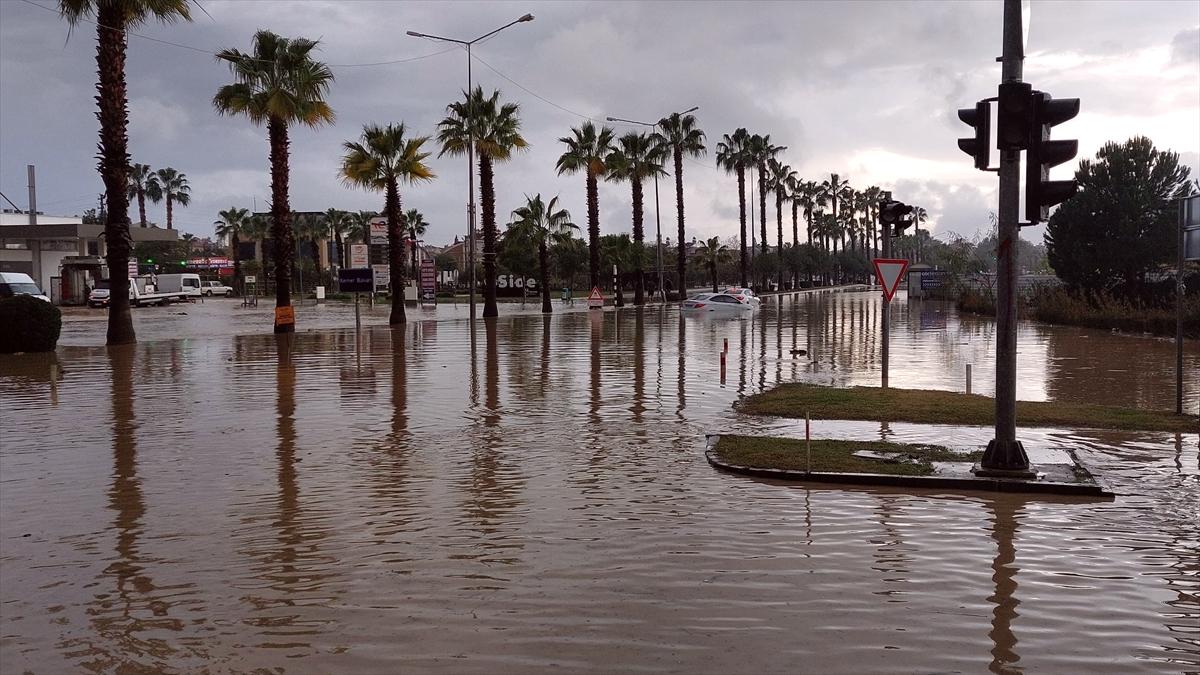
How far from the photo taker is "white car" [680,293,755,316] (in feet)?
179

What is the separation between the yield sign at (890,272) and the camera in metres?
18.0

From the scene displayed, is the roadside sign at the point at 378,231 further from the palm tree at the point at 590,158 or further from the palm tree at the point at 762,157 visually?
the palm tree at the point at 762,157

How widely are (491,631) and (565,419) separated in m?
9.26

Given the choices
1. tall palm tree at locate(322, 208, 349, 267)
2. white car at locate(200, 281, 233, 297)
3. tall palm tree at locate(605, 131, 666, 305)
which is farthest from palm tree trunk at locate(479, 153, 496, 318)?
tall palm tree at locate(322, 208, 349, 267)

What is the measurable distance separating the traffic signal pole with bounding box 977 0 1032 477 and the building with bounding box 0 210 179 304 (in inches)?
2533

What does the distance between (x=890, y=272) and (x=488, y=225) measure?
34056 millimetres

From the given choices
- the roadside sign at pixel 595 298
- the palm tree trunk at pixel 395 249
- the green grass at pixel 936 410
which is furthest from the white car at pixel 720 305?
the green grass at pixel 936 410

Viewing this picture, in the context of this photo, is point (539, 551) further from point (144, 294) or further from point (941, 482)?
point (144, 294)

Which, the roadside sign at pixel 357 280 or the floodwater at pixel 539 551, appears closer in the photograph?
the floodwater at pixel 539 551

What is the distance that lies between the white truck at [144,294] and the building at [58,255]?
292 centimetres

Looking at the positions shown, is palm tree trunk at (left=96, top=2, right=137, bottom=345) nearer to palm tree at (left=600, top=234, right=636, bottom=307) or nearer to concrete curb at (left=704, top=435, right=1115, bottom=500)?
concrete curb at (left=704, top=435, right=1115, bottom=500)

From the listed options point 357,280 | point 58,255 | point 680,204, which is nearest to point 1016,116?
point 357,280

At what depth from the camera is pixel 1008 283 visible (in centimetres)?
1030

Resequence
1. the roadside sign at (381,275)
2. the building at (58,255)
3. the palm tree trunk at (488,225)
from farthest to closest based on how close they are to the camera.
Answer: the building at (58,255)
the palm tree trunk at (488,225)
the roadside sign at (381,275)
